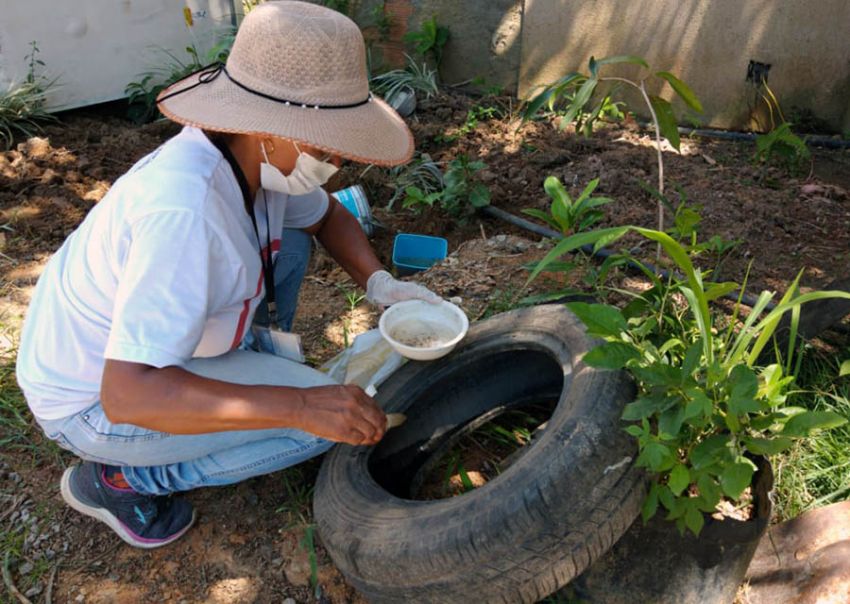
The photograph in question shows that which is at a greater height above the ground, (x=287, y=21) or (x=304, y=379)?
(x=287, y=21)

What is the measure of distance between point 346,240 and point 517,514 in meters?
1.30

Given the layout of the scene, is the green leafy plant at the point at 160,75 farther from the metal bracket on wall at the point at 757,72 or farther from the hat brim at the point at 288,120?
the hat brim at the point at 288,120

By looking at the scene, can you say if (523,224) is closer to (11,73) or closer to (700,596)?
(700,596)

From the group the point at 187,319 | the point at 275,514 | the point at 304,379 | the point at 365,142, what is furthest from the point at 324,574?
the point at 365,142

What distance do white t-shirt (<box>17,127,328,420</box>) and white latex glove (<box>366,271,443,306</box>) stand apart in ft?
1.60

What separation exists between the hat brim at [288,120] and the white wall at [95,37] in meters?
3.58

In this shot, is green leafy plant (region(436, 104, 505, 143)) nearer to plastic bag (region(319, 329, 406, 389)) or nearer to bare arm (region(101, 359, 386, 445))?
plastic bag (region(319, 329, 406, 389))

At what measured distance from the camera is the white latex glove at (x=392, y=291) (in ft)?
7.73

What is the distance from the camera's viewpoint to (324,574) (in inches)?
77.4

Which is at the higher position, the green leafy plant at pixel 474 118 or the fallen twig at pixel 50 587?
the green leafy plant at pixel 474 118

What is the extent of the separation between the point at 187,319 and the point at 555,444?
856 millimetres

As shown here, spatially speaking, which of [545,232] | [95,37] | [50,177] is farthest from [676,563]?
[95,37]

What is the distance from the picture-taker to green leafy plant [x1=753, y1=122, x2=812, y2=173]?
12.1 feet

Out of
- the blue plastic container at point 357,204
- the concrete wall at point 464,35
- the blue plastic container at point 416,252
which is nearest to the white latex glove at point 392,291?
the blue plastic container at point 416,252
